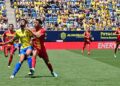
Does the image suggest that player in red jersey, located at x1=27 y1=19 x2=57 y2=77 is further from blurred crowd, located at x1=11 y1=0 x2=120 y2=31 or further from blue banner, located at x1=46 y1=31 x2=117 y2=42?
blurred crowd, located at x1=11 y1=0 x2=120 y2=31

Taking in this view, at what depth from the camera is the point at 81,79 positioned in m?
16.8

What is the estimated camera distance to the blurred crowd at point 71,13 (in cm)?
4728

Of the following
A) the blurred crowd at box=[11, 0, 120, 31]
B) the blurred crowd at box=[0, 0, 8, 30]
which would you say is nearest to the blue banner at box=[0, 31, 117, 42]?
the blurred crowd at box=[11, 0, 120, 31]

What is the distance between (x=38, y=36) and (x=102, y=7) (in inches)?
1377

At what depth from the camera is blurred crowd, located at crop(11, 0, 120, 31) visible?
4728 cm

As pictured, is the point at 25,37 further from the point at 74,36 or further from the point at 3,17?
Result: the point at 3,17

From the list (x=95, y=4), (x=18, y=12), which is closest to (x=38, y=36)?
(x=18, y=12)

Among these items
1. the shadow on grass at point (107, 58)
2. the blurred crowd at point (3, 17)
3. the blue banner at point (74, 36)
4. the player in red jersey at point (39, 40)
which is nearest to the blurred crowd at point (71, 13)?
the blue banner at point (74, 36)

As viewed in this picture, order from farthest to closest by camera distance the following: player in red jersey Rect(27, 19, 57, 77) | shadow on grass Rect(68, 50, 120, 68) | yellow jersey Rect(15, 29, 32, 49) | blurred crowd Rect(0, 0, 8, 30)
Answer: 1. blurred crowd Rect(0, 0, 8, 30)
2. shadow on grass Rect(68, 50, 120, 68)
3. yellow jersey Rect(15, 29, 32, 49)
4. player in red jersey Rect(27, 19, 57, 77)

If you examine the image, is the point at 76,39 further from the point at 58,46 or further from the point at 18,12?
the point at 18,12

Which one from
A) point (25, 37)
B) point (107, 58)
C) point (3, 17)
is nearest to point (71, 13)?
point (3, 17)

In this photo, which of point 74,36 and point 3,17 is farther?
point 3,17

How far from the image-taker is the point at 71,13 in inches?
1953

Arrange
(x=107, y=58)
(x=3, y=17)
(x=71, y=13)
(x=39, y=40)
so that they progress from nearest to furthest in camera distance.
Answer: (x=39, y=40), (x=107, y=58), (x=3, y=17), (x=71, y=13)
